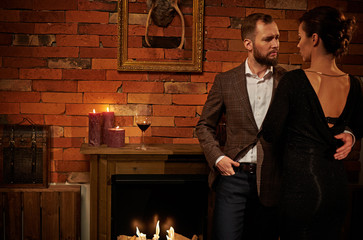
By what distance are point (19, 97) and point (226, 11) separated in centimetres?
172

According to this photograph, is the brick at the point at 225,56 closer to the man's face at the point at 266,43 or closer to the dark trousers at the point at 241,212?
the man's face at the point at 266,43

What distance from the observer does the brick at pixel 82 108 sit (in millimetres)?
2523

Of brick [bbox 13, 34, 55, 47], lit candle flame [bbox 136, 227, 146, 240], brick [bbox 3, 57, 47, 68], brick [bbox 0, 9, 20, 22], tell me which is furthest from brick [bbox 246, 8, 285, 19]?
lit candle flame [bbox 136, 227, 146, 240]

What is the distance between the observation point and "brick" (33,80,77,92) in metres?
2.49

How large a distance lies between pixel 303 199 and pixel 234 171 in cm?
46

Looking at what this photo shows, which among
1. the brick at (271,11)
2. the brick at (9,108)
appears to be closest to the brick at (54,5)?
the brick at (9,108)

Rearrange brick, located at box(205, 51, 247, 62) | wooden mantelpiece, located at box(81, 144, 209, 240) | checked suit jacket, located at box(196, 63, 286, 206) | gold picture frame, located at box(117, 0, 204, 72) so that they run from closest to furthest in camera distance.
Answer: checked suit jacket, located at box(196, 63, 286, 206) → wooden mantelpiece, located at box(81, 144, 209, 240) → gold picture frame, located at box(117, 0, 204, 72) → brick, located at box(205, 51, 247, 62)

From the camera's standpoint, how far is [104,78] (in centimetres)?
251

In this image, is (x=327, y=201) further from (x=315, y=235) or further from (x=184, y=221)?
(x=184, y=221)

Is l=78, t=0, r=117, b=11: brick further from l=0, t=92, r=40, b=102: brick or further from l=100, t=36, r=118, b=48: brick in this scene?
l=0, t=92, r=40, b=102: brick

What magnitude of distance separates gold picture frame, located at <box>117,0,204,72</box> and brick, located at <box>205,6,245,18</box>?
0.27 ft

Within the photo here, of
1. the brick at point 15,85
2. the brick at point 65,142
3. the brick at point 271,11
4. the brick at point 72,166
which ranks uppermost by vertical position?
the brick at point 271,11

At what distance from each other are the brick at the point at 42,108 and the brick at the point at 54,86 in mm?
114

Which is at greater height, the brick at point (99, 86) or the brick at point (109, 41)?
the brick at point (109, 41)
